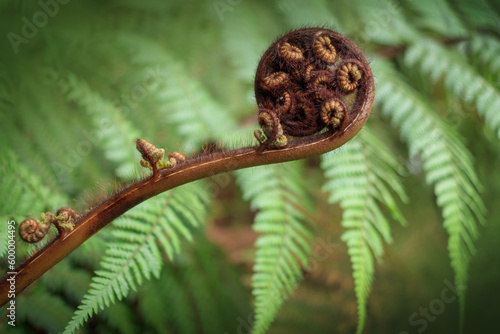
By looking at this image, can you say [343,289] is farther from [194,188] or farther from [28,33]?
[28,33]

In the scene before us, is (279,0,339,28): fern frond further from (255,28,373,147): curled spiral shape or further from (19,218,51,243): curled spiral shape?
(19,218,51,243): curled spiral shape

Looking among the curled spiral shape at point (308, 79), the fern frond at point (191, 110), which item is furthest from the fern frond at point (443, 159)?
the curled spiral shape at point (308, 79)

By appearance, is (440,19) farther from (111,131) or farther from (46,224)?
(46,224)

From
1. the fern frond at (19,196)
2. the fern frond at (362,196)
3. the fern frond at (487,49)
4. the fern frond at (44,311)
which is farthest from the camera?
the fern frond at (487,49)

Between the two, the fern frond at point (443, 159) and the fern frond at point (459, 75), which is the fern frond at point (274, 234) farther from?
the fern frond at point (459, 75)

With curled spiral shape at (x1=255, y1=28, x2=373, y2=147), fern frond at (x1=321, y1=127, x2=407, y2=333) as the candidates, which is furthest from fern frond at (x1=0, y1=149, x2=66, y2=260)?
fern frond at (x1=321, y1=127, x2=407, y2=333)

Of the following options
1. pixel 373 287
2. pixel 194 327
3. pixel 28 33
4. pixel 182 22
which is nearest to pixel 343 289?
pixel 373 287
